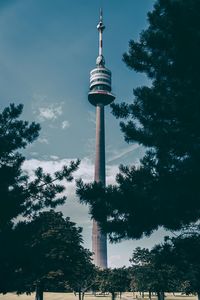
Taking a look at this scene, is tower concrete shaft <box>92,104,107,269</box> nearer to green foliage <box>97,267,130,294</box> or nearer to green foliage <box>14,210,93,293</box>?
green foliage <box>97,267,130,294</box>

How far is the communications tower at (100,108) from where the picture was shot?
113m

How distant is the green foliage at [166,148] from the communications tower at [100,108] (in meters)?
95.0

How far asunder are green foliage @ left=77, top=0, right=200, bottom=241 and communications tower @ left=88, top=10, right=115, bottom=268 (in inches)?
3740

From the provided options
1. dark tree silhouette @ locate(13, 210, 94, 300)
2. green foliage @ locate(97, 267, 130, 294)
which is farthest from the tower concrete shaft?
dark tree silhouette @ locate(13, 210, 94, 300)

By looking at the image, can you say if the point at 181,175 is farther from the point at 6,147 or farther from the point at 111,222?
the point at 6,147

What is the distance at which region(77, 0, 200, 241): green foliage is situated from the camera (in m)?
12.8

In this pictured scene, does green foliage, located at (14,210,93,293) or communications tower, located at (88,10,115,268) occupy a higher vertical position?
communications tower, located at (88,10,115,268)

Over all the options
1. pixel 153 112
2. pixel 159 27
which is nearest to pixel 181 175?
pixel 153 112

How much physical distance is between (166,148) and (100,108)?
116m

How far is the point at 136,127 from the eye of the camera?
1616 centimetres

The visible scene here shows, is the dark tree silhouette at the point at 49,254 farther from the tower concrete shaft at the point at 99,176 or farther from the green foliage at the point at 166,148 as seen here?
the tower concrete shaft at the point at 99,176

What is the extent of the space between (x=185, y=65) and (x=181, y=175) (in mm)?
3959

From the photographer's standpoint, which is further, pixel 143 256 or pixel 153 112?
pixel 143 256

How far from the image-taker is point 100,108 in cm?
12925
